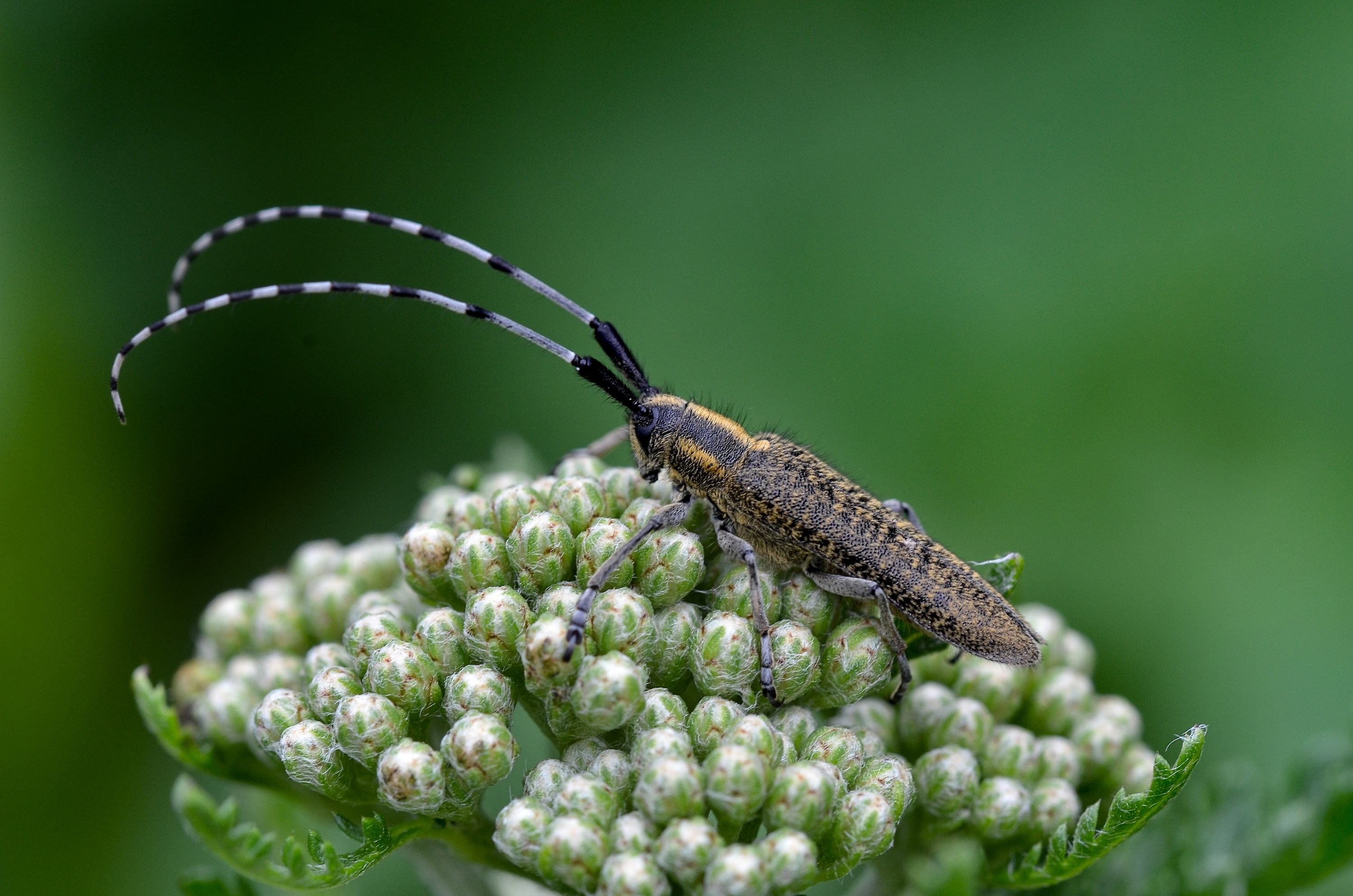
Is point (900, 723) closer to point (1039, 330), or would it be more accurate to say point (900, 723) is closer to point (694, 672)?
point (694, 672)

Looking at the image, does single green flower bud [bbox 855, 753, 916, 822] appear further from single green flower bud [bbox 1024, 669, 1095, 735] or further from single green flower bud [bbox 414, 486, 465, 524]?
single green flower bud [bbox 414, 486, 465, 524]

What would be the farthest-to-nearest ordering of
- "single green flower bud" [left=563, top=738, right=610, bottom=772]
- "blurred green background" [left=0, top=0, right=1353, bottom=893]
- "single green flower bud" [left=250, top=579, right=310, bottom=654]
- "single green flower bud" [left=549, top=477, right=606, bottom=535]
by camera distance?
"blurred green background" [left=0, top=0, right=1353, bottom=893]
"single green flower bud" [left=250, top=579, right=310, bottom=654]
"single green flower bud" [left=549, top=477, right=606, bottom=535]
"single green flower bud" [left=563, top=738, right=610, bottom=772]

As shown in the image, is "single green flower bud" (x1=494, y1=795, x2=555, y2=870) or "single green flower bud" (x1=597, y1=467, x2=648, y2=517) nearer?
"single green flower bud" (x1=494, y1=795, x2=555, y2=870)

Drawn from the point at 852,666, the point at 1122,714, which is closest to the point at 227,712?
the point at 852,666

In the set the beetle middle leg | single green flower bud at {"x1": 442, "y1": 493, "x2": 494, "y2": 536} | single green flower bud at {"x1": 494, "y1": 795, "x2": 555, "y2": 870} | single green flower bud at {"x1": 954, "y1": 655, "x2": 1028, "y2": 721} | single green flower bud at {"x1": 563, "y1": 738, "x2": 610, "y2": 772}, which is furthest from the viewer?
single green flower bud at {"x1": 954, "y1": 655, "x2": 1028, "y2": 721}

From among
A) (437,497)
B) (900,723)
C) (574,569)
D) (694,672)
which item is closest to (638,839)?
(694,672)

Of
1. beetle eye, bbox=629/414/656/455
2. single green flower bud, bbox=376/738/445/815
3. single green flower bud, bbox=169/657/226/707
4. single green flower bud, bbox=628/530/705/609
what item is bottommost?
single green flower bud, bbox=169/657/226/707

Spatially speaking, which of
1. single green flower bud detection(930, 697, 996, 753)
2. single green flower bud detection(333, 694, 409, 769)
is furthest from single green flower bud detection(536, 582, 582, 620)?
single green flower bud detection(930, 697, 996, 753)
